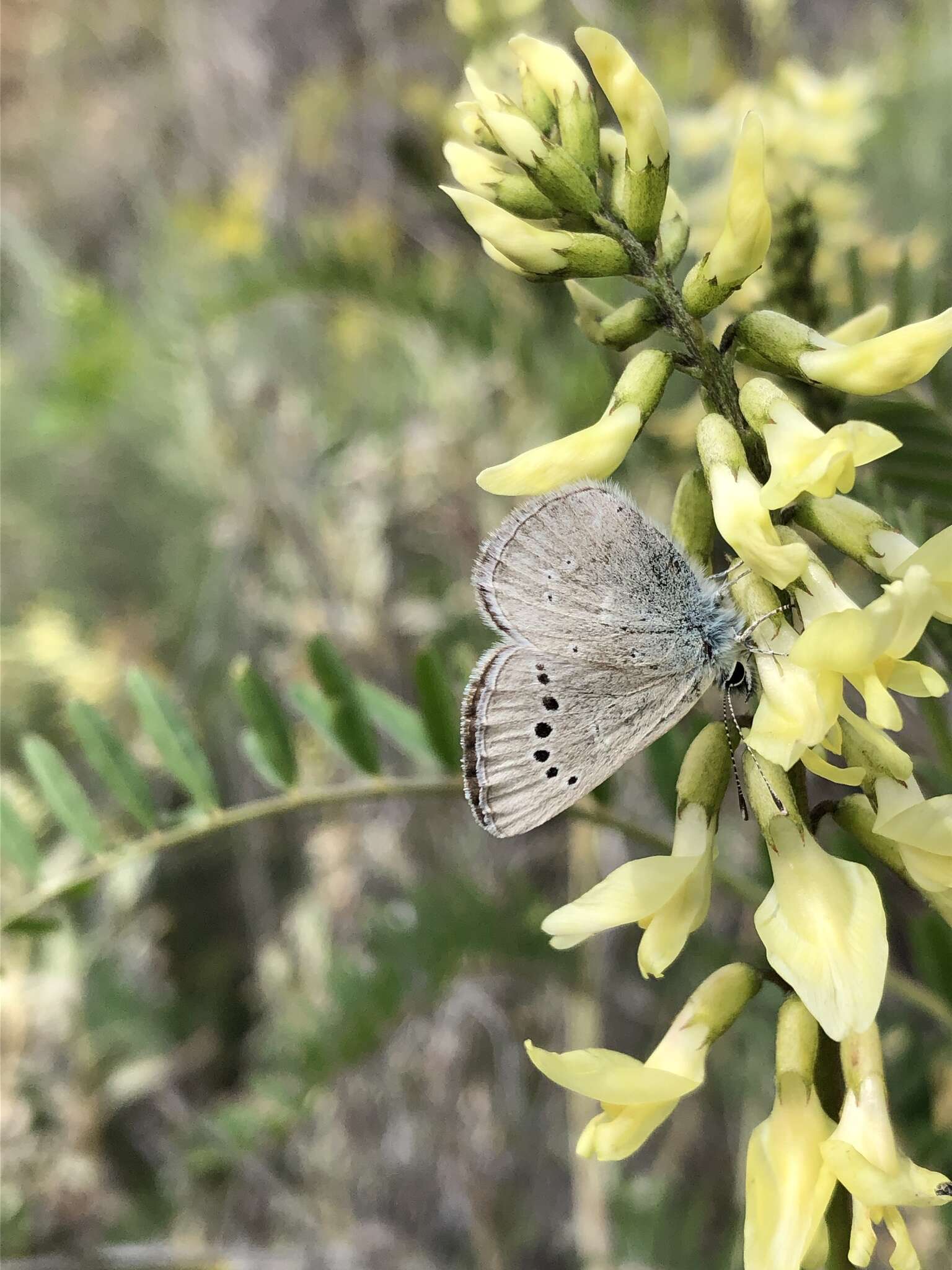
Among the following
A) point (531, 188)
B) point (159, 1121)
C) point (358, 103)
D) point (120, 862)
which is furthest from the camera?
point (358, 103)

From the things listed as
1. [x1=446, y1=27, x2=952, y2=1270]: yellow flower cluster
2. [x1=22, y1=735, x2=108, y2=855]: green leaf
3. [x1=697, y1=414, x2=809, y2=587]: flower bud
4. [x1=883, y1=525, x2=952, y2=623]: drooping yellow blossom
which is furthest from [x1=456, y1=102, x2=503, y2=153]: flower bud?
[x1=22, y1=735, x2=108, y2=855]: green leaf

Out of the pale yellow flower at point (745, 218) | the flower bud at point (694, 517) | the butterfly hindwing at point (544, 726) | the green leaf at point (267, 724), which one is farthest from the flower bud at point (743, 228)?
the green leaf at point (267, 724)

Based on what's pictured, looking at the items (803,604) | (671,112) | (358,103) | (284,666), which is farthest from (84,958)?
(358,103)

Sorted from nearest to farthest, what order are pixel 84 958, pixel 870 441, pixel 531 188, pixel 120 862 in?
pixel 870 441 → pixel 531 188 → pixel 120 862 → pixel 84 958

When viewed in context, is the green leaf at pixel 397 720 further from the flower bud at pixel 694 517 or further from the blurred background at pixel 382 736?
the flower bud at pixel 694 517

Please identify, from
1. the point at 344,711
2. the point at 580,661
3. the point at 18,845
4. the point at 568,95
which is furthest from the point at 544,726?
the point at 18,845

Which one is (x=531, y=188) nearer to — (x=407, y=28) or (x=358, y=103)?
(x=358, y=103)

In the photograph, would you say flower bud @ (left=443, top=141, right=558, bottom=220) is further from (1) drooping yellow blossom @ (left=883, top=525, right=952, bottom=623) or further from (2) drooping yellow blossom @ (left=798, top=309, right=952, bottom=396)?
(1) drooping yellow blossom @ (left=883, top=525, right=952, bottom=623)
